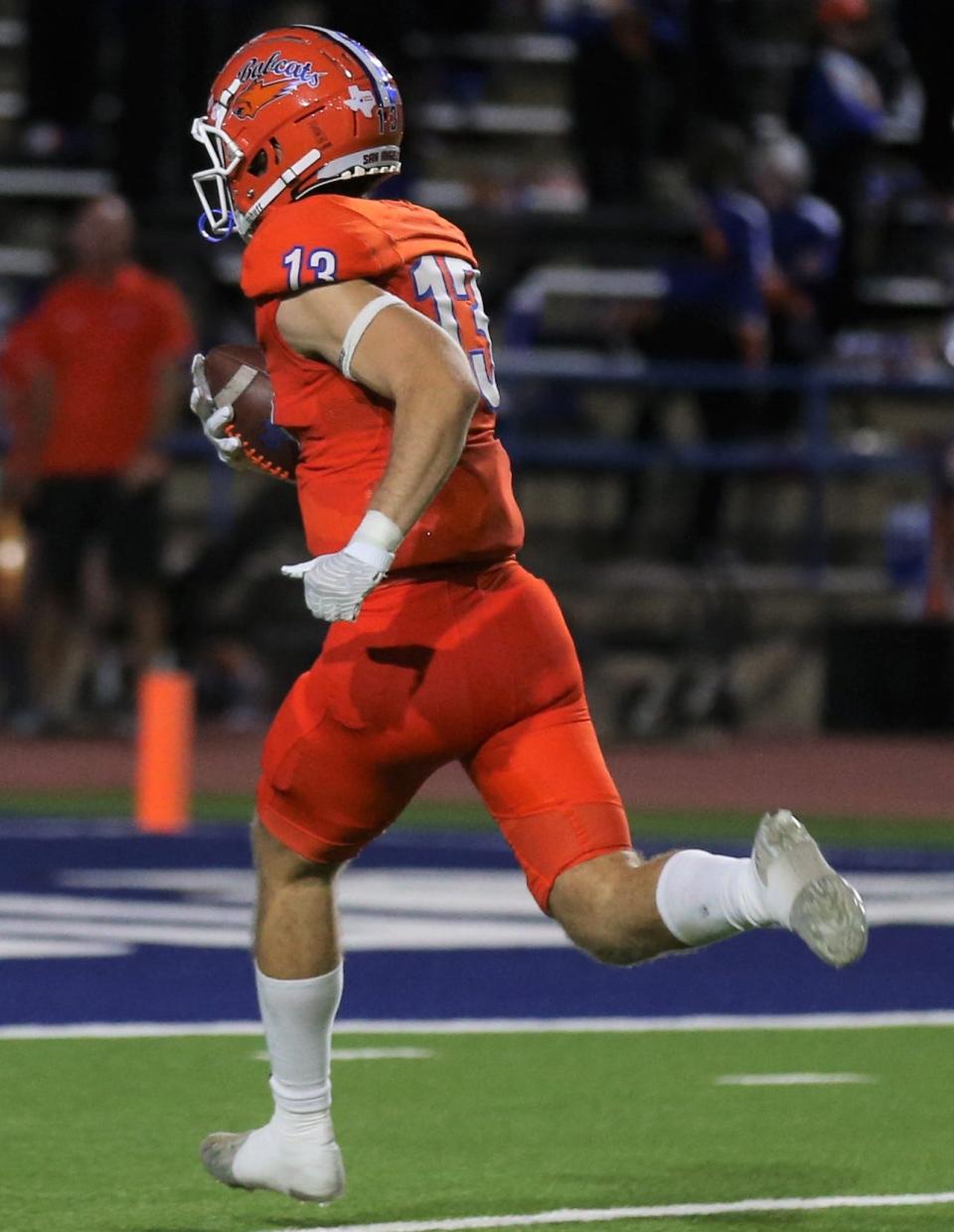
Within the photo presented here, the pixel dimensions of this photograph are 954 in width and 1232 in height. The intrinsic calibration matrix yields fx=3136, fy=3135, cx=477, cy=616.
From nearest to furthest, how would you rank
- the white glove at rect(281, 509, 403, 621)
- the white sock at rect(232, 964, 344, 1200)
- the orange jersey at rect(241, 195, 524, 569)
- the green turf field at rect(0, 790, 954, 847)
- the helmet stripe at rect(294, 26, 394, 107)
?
the white glove at rect(281, 509, 403, 621) → the orange jersey at rect(241, 195, 524, 569) → the white sock at rect(232, 964, 344, 1200) → the helmet stripe at rect(294, 26, 394, 107) → the green turf field at rect(0, 790, 954, 847)

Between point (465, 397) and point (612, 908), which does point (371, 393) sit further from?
point (612, 908)

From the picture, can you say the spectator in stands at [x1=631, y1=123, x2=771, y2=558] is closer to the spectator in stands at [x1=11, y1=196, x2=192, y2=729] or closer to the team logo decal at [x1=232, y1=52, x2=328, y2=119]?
the spectator in stands at [x1=11, y1=196, x2=192, y2=729]

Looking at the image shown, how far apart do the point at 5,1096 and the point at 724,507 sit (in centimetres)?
1164

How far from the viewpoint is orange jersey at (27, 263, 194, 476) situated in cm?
1437

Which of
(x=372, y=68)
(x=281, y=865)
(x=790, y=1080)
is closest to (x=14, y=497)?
(x=790, y=1080)

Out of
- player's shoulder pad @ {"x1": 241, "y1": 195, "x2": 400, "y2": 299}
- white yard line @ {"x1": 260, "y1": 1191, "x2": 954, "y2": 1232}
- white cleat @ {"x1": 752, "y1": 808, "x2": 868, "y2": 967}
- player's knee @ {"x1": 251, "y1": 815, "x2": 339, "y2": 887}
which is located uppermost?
player's shoulder pad @ {"x1": 241, "y1": 195, "x2": 400, "y2": 299}

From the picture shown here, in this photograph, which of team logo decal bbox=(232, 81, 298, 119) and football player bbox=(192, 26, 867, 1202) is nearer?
football player bbox=(192, 26, 867, 1202)

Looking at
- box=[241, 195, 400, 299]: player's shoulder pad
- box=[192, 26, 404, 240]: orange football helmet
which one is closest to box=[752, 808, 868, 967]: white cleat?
box=[241, 195, 400, 299]: player's shoulder pad

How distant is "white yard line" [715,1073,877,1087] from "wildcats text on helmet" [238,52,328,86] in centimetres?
231

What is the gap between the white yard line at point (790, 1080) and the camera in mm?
6348

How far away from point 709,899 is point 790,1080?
1.69m

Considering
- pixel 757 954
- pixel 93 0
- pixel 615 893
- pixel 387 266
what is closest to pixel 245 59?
pixel 387 266

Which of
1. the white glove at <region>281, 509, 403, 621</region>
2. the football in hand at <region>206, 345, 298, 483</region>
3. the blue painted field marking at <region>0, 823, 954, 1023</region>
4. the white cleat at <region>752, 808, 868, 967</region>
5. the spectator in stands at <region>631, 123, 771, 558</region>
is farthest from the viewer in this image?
the spectator in stands at <region>631, 123, 771, 558</region>

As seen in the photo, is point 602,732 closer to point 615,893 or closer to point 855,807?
point 855,807
